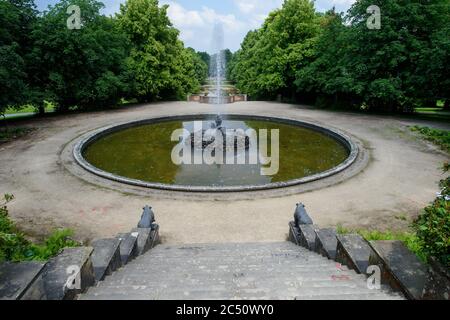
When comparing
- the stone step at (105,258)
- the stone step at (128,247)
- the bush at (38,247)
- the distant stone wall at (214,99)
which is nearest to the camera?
the stone step at (105,258)

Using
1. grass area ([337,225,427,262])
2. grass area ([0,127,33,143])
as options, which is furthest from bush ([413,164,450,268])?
grass area ([0,127,33,143])

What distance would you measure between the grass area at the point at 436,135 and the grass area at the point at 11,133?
22693mm

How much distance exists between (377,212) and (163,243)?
6.18 meters

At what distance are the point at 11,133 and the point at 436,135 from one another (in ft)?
79.4

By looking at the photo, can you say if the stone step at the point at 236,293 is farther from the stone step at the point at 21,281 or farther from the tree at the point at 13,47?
the tree at the point at 13,47

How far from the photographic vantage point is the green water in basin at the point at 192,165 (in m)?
13.0

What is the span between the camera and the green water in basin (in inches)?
512

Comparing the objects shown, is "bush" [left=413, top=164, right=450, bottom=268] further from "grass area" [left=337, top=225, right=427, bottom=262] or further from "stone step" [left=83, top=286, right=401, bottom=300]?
"grass area" [left=337, top=225, right=427, bottom=262]

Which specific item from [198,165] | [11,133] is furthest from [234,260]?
[11,133]

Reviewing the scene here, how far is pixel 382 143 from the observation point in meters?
16.6

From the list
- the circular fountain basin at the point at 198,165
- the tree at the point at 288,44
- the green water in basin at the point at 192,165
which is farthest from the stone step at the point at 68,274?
the tree at the point at 288,44

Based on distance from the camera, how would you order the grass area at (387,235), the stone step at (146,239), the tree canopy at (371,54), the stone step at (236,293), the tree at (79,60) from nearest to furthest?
the stone step at (236,293)
the grass area at (387,235)
the stone step at (146,239)
the tree canopy at (371,54)
the tree at (79,60)
